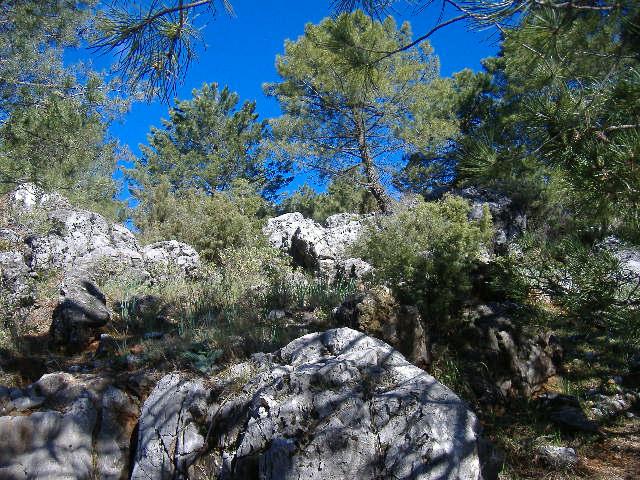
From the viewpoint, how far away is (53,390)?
3936 millimetres

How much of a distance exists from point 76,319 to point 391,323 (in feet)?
10.9

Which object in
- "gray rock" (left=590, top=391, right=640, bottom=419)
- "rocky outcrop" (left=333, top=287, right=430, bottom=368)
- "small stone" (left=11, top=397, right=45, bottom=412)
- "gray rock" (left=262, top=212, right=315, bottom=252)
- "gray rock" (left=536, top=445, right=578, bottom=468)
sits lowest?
"gray rock" (left=536, top=445, right=578, bottom=468)

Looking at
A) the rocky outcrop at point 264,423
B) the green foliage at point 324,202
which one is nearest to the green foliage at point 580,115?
the rocky outcrop at point 264,423

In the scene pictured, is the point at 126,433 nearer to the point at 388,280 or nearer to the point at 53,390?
the point at 53,390

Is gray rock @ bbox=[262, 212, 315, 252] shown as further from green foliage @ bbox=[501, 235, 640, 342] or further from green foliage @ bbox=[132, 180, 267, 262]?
green foliage @ bbox=[501, 235, 640, 342]

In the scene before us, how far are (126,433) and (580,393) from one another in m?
4.54

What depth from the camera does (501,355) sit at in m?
5.36

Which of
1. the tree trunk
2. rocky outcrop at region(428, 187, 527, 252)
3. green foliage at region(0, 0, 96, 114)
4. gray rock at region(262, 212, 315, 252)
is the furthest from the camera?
the tree trunk

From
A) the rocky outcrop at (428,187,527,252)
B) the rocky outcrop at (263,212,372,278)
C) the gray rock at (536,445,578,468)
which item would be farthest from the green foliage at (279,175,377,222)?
the gray rock at (536,445,578,468)

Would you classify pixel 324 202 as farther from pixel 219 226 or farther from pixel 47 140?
pixel 47 140

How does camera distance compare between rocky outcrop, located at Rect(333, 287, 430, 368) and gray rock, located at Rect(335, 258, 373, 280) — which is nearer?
rocky outcrop, located at Rect(333, 287, 430, 368)

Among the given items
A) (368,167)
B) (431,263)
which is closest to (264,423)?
(431,263)

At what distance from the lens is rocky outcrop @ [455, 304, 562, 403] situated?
525cm

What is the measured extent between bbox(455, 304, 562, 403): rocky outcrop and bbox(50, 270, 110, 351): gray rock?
→ 3997 millimetres
